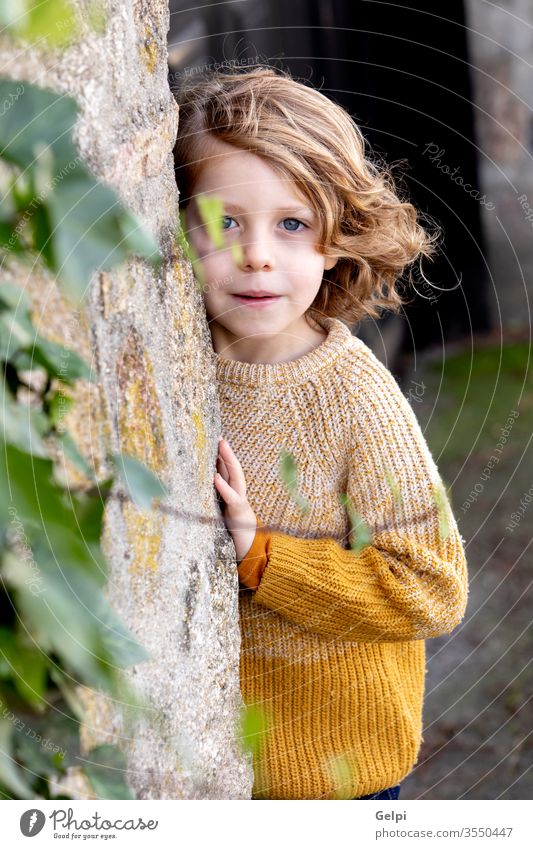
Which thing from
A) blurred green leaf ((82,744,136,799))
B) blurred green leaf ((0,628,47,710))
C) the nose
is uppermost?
the nose

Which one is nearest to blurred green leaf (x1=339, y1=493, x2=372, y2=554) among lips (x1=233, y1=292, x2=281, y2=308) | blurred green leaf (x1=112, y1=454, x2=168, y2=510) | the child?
the child

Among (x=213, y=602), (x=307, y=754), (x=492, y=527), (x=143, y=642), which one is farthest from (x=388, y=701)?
(x=492, y=527)

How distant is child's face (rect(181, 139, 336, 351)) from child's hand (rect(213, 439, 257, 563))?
150 mm

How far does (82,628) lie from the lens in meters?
0.53

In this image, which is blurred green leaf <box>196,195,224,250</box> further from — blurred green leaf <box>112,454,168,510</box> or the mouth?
blurred green leaf <box>112,454,168,510</box>

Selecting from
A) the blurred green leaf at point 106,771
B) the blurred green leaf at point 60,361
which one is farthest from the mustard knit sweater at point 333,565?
the blurred green leaf at point 60,361

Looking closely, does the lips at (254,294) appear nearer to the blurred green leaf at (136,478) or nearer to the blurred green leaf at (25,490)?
the blurred green leaf at (136,478)

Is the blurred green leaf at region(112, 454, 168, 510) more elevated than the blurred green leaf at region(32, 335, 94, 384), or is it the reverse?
the blurred green leaf at region(32, 335, 94, 384)

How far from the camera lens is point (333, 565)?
1.00 meters

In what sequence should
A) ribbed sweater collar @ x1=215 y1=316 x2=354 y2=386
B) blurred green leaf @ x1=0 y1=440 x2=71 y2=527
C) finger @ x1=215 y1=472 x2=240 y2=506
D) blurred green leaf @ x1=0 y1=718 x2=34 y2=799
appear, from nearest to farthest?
blurred green leaf @ x1=0 y1=440 x2=71 y2=527 → blurred green leaf @ x1=0 y1=718 x2=34 y2=799 → finger @ x1=215 y1=472 x2=240 y2=506 → ribbed sweater collar @ x1=215 y1=316 x2=354 y2=386

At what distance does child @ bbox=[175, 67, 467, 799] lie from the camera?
3.24 ft

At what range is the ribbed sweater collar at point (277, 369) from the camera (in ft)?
3.43

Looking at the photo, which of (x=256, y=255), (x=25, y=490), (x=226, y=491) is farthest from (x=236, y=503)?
(x=25, y=490)

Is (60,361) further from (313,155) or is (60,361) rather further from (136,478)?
(313,155)
